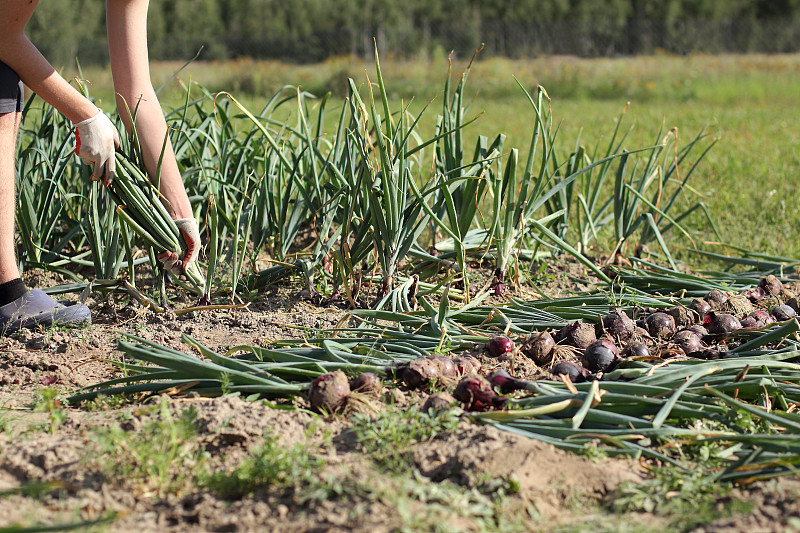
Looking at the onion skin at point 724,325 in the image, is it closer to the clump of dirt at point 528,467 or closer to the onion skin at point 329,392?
the clump of dirt at point 528,467

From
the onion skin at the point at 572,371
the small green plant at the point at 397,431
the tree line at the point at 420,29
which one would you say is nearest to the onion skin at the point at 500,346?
the onion skin at the point at 572,371

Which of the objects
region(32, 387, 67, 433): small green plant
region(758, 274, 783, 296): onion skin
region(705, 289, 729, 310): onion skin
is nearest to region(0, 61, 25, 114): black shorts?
region(32, 387, 67, 433): small green plant

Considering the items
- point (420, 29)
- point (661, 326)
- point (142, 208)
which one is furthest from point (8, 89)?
point (420, 29)

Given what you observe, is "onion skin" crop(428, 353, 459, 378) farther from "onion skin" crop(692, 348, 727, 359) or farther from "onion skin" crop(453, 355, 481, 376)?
"onion skin" crop(692, 348, 727, 359)

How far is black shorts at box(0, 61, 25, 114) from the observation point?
197cm

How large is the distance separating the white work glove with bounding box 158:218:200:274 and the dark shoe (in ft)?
0.97

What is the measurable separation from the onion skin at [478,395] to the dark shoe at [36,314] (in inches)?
50.2

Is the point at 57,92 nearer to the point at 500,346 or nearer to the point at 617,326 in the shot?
the point at 500,346

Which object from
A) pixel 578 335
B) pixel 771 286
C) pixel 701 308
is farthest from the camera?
pixel 771 286

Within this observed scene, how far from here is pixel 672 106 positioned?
963 cm

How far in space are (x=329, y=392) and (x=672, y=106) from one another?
941 cm

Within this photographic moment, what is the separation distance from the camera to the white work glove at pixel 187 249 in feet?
6.94

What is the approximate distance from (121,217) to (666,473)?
5.10 ft

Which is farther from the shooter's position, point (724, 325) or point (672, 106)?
point (672, 106)
